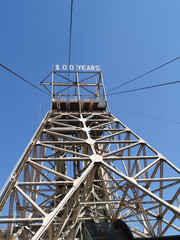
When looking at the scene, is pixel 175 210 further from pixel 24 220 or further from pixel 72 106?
pixel 72 106

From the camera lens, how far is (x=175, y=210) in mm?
8109

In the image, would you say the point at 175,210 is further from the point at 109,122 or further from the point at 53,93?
the point at 53,93

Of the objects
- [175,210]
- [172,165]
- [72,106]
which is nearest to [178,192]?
[172,165]

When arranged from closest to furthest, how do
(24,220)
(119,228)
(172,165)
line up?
1. (119,228)
2. (24,220)
3. (172,165)

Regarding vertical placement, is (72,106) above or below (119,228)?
above

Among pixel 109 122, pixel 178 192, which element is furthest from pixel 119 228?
pixel 109 122

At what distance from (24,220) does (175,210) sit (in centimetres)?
595

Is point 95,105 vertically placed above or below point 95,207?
above

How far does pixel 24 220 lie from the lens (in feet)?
25.1

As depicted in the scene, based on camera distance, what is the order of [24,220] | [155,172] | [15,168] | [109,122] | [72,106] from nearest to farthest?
[24,220] → [15,168] → [155,172] → [109,122] → [72,106]

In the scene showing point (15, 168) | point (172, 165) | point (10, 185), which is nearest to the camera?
point (10, 185)

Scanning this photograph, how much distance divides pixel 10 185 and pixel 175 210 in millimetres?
7109

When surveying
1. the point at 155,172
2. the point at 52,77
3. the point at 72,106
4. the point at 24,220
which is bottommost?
Result: the point at 24,220

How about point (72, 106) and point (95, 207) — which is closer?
point (95, 207)
